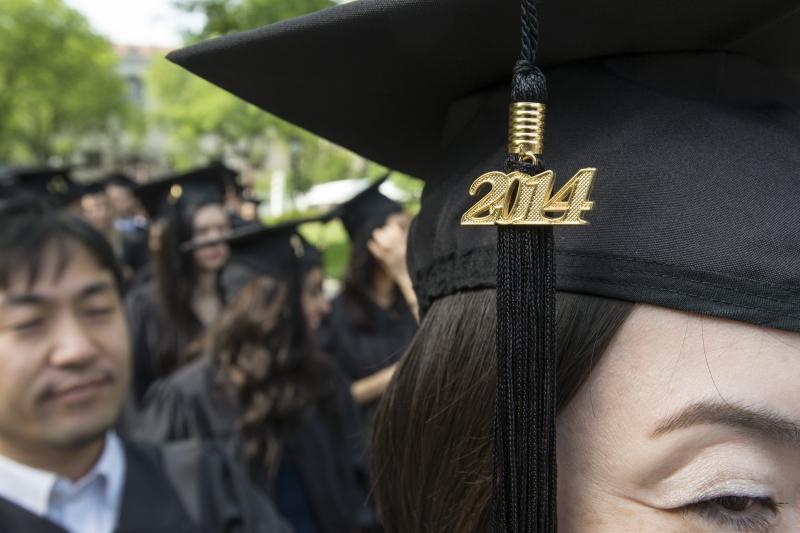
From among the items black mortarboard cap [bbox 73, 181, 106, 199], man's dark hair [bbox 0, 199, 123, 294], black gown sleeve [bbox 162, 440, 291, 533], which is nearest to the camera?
man's dark hair [bbox 0, 199, 123, 294]

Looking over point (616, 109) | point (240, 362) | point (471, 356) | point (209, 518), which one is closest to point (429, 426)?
point (471, 356)

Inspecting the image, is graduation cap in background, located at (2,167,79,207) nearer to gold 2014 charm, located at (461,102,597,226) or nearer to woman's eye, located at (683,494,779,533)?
gold 2014 charm, located at (461,102,597,226)

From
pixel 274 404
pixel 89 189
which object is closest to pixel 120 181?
pixel 89 189

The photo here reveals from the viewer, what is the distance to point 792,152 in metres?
0.90

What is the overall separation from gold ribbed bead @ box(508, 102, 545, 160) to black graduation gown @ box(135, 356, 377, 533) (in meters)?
2.55

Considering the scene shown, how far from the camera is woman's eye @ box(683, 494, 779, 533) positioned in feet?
2.73

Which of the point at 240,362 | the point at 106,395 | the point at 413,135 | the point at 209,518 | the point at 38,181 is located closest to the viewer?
the point at 413,135

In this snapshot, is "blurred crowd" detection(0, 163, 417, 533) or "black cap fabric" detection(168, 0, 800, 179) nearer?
"black cap fabric" detection(168, 0, 800, 179)

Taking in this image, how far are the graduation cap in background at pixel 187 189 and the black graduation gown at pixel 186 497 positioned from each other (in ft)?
11.2

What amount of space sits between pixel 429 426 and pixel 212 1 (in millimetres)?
3146

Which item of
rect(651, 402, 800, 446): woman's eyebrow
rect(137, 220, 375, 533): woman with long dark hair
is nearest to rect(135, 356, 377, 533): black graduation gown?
rect(137, 220, 375, 533): woman with long dark hair

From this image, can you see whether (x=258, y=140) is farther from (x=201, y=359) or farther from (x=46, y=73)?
(x=201, y=359)

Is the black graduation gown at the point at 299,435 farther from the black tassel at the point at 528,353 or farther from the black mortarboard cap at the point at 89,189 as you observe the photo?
the black mortarboard cap at the point at 89,189

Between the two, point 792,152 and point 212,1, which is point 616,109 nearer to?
point 792,152
